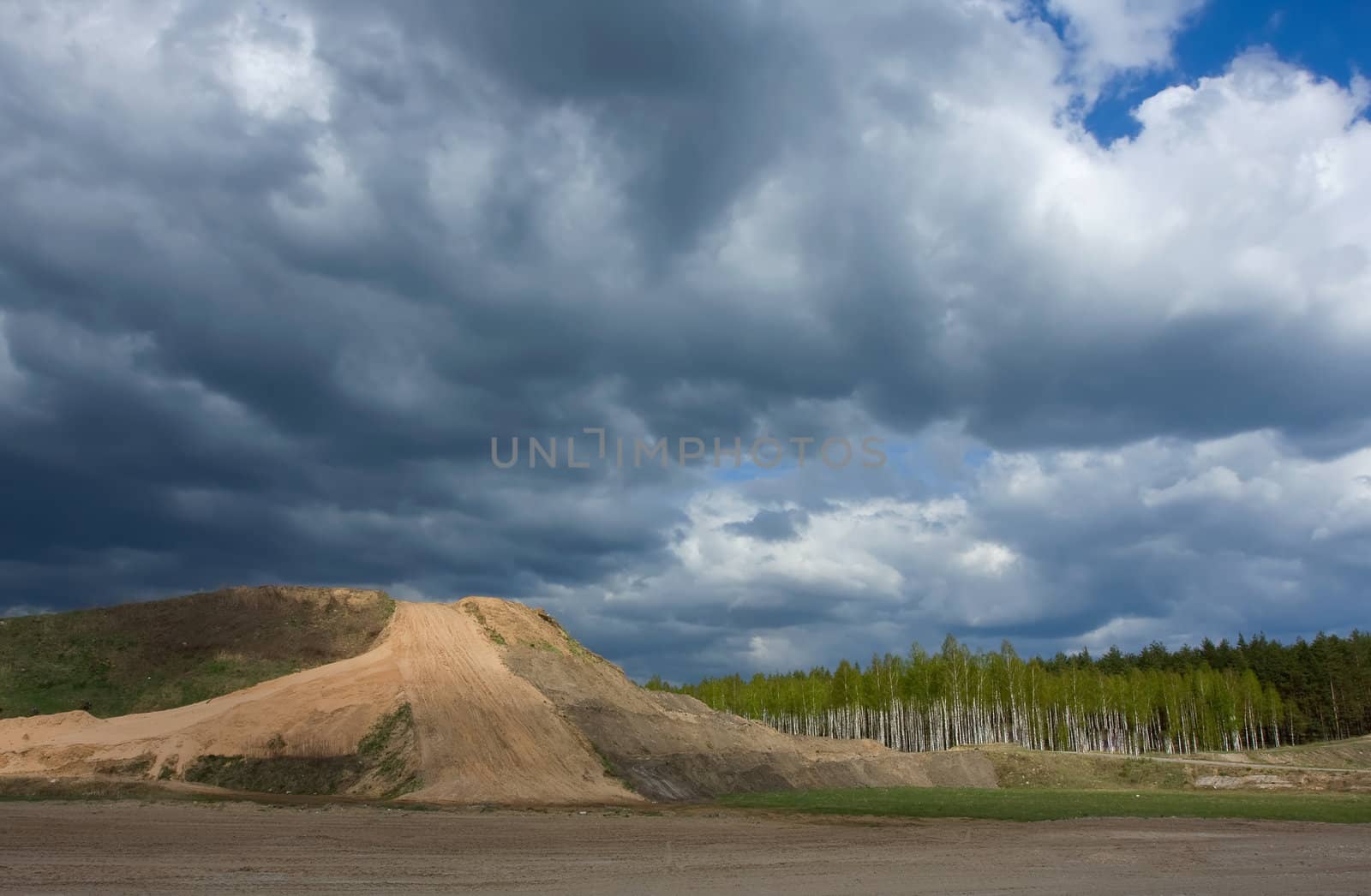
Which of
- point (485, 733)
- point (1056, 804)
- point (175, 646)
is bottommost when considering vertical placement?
point (1056, 804)

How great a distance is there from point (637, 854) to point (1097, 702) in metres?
89.4

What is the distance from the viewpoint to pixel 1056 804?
41188mm

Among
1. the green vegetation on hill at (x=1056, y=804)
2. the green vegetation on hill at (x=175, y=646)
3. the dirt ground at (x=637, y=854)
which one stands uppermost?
the green vegetation on hill at (x=175, y=646)

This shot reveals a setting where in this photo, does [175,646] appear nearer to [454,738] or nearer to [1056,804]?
[454,738]

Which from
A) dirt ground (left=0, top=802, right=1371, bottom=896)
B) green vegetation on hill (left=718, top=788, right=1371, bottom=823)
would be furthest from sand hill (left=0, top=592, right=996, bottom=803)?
dirt ground (left=0, top=802, right=1371, bottom=896)

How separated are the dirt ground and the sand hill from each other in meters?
9.19

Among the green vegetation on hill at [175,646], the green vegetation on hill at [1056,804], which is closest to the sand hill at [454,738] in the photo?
the green vegetation on hill at [175,646]

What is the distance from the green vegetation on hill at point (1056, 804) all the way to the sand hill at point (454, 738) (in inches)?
230

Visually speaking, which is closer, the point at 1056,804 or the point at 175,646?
the point at 1056,804

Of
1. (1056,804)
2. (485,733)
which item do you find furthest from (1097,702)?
(485,733)

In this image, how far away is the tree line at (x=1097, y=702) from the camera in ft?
320

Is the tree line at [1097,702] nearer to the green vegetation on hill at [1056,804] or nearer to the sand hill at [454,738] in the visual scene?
the sand hill at [454,738]

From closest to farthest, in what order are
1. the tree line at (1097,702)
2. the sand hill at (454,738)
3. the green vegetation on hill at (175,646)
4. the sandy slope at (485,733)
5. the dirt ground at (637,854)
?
the dirt ground at (637,854), the sand hill at (454,738), the sandy slope at (485,733), the green vegetation on hill at (175,646), the tree line at (1097,702)

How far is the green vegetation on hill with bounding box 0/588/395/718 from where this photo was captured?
54125 millimetres
